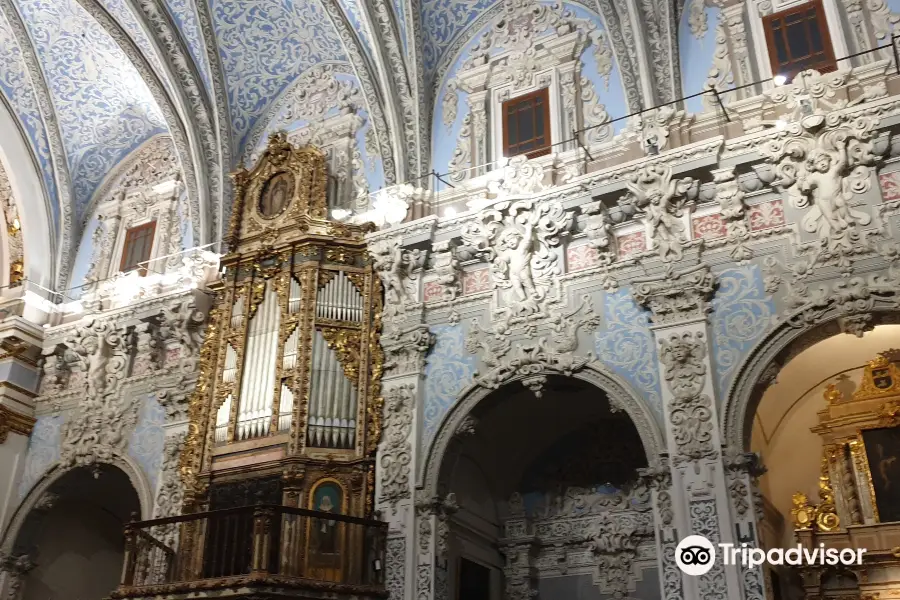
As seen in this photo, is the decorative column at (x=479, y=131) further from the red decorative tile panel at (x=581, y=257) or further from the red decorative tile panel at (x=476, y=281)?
the red decorative tile panel at (x=581, y=257)

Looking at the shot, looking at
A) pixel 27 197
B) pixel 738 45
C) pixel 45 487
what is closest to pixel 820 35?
pixel 738 45

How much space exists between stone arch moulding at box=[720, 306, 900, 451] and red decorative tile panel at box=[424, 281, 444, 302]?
425 centimetres

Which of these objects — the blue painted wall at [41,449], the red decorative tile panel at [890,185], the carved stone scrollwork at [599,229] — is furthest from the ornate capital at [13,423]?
the red decorative tile panel at [890,185]

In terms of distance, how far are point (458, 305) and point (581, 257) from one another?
1.79 meters

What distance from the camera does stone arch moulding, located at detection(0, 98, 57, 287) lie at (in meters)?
16.6

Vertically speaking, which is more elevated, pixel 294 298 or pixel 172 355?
pixel 294 298

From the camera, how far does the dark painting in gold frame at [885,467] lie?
1203cm

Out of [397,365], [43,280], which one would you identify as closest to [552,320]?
[397,365]

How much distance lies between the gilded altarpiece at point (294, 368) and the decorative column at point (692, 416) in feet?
12.8

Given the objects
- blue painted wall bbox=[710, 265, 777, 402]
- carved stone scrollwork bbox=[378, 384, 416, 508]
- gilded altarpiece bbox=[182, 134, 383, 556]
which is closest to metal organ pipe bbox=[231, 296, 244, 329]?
gilded altarpiece bbox=[182, 134, 383, 556]

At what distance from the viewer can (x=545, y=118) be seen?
13195mm

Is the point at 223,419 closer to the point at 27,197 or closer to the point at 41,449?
the point at 41,449

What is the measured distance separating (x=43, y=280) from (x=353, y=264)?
7.03m

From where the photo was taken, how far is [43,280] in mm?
16500
